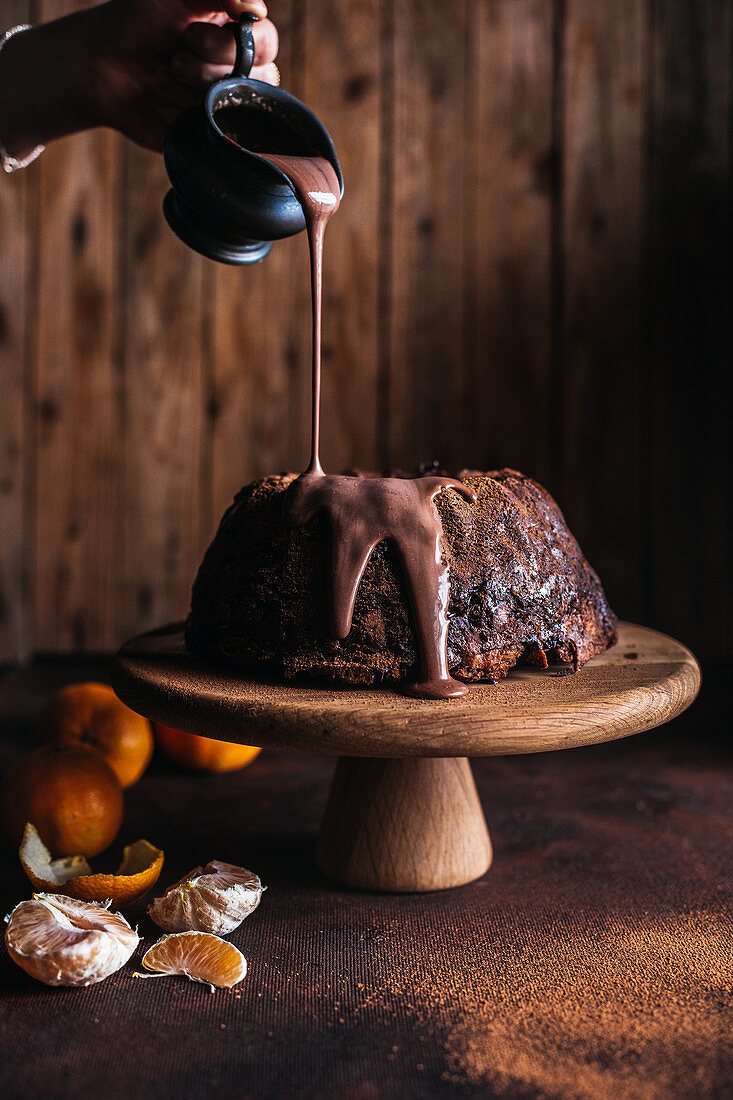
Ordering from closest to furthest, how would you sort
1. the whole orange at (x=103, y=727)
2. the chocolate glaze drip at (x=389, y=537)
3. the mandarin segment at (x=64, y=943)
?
the mandarin segment at (x=64, y=943) → the chocolate glaze drip at (x=389, y=537) → the whole orange at (x=103, y=727)

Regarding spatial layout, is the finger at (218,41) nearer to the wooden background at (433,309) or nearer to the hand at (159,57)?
the hand at (159,57)

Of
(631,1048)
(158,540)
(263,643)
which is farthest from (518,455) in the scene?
(631,1048)

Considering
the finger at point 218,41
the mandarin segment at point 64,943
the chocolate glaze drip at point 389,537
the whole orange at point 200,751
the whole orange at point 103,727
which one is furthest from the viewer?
the whole orange at point 200,751

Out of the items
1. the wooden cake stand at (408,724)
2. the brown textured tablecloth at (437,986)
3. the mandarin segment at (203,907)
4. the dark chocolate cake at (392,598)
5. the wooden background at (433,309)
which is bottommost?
the brown textured tablecloth at (437,986)

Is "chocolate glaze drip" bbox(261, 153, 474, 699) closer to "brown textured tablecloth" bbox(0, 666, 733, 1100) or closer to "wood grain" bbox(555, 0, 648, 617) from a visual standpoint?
"brown textured tablecloth" bbox(0, 666, 733, 1100)

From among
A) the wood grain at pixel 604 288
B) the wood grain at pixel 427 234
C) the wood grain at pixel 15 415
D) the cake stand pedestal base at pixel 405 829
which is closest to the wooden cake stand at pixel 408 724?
the cake stand pedestal base at pixel 405 829

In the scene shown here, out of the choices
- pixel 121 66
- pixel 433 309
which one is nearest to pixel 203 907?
pixel 121 66

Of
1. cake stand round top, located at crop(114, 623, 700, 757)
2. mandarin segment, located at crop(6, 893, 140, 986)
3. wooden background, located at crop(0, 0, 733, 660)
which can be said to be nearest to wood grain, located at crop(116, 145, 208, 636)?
wooden background, located at crop(0, 0, 733, 660)

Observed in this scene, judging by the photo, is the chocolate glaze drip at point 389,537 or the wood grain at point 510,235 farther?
the wood grain at point 510,235
